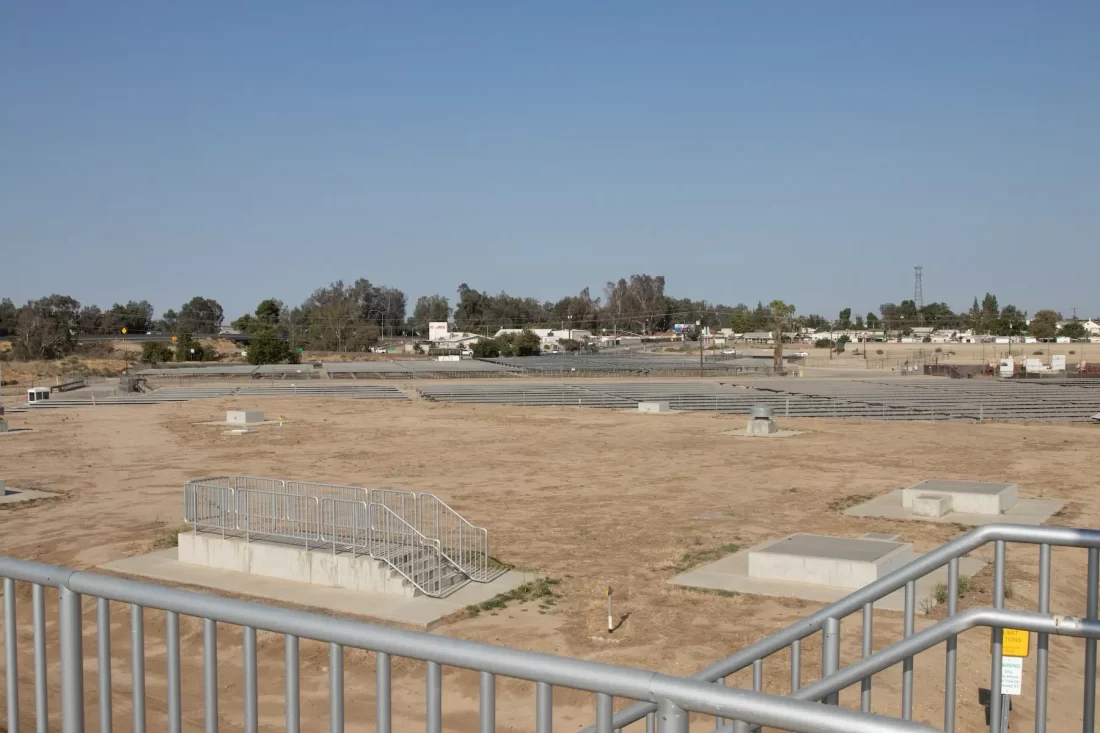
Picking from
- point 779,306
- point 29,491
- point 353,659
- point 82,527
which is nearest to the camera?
point 353,659

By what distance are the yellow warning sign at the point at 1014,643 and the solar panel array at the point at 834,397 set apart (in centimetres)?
4221

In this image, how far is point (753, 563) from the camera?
1577 centimetres

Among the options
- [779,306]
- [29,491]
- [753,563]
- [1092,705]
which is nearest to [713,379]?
[779,306]

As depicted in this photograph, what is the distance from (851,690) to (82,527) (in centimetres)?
1657

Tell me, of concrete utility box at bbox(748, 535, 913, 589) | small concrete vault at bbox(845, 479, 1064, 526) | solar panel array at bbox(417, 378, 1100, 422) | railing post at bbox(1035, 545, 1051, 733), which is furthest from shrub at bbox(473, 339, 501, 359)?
railing post at bbox(1035, 545, 1051, 733)

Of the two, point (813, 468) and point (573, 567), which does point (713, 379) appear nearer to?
point (813, 468)

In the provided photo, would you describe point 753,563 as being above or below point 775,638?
below

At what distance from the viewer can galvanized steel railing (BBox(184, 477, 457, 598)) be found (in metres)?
15.0

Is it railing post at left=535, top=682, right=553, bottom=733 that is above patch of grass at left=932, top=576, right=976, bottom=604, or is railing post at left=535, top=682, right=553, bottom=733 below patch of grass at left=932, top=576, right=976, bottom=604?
above

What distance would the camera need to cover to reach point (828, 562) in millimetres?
15289

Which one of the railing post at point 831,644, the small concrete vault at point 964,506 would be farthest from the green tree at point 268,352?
the railing post at point 831,644

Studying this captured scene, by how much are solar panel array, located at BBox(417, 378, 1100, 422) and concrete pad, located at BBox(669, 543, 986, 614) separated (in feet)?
102

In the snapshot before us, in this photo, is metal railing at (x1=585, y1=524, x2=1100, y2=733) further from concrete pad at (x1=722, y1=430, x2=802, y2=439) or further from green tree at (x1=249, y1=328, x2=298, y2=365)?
green tree at (x1=249, y1=328, x2=298, y2=365)

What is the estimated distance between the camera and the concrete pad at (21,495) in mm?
24469
